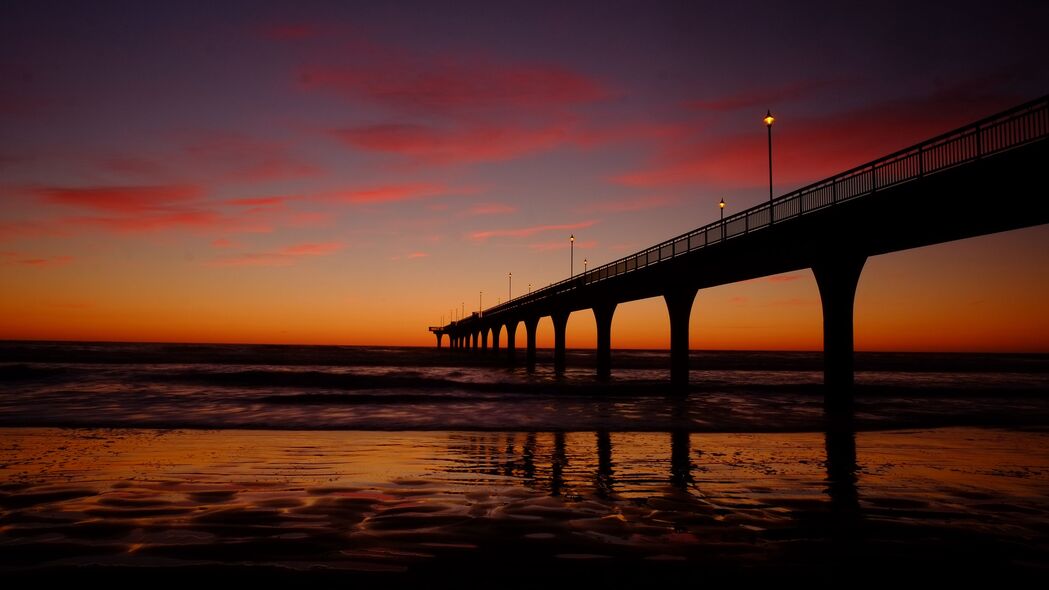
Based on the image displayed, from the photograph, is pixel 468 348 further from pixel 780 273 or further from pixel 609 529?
pixel 609 529

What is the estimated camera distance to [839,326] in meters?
27.6

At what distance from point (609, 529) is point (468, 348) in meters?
175

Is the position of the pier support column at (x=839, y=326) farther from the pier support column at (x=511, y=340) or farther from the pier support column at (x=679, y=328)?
the pier support column at (x=511, y=340)

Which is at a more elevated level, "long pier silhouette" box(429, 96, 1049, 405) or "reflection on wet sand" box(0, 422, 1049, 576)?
"long pier silhouette" box(429, 96, 1049, 405)

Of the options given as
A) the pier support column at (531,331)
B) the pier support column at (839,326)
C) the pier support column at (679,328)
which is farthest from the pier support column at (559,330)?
the pier support column at (839,326)

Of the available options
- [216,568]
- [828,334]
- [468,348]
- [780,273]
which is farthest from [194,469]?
[468,348]

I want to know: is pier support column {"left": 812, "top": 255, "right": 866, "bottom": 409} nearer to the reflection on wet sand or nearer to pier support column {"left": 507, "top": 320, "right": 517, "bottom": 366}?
the reflection on wet sand

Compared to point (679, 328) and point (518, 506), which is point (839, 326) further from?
point (518, 506)

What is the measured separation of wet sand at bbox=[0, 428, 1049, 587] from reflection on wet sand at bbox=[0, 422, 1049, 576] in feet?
0.12

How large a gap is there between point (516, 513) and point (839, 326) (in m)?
23.6

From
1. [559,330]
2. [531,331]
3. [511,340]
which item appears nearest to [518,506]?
[559,330]

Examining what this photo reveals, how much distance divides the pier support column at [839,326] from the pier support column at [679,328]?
47.6 ft

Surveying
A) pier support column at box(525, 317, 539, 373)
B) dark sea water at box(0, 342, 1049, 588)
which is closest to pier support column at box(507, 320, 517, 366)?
pier support column at box(525, 317, 539, 373)

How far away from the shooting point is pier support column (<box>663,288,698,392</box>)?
42.5 m
